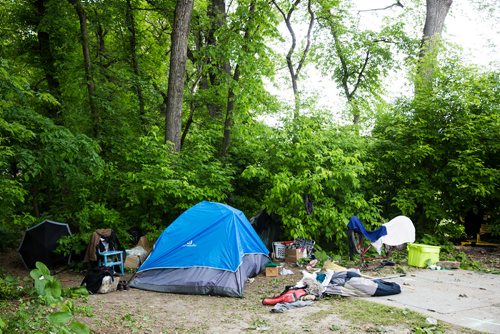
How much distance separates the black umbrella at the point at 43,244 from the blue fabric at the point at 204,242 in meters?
2.46

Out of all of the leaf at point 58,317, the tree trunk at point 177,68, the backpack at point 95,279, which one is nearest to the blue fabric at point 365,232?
the tree trunk at point 177,68

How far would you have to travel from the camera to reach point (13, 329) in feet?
13.2

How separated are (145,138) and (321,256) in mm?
4447

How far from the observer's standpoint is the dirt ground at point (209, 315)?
499cm

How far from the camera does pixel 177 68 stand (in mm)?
10398

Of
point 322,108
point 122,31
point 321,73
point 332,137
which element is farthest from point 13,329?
point 321,73

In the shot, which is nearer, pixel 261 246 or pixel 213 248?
pixel 213 248

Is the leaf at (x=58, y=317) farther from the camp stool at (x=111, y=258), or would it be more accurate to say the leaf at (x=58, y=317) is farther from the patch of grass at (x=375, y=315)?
the camp stool at (x=111, y=258)

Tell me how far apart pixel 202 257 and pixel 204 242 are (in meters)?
0.29

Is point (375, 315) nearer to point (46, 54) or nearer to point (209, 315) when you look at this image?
point (209, 315)

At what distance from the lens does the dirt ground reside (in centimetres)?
499

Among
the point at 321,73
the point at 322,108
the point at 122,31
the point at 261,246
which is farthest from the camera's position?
the point at 321,73

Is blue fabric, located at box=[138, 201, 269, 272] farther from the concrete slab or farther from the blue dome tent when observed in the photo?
the concrete slab

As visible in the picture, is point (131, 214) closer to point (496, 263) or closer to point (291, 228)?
point (291, 228)
